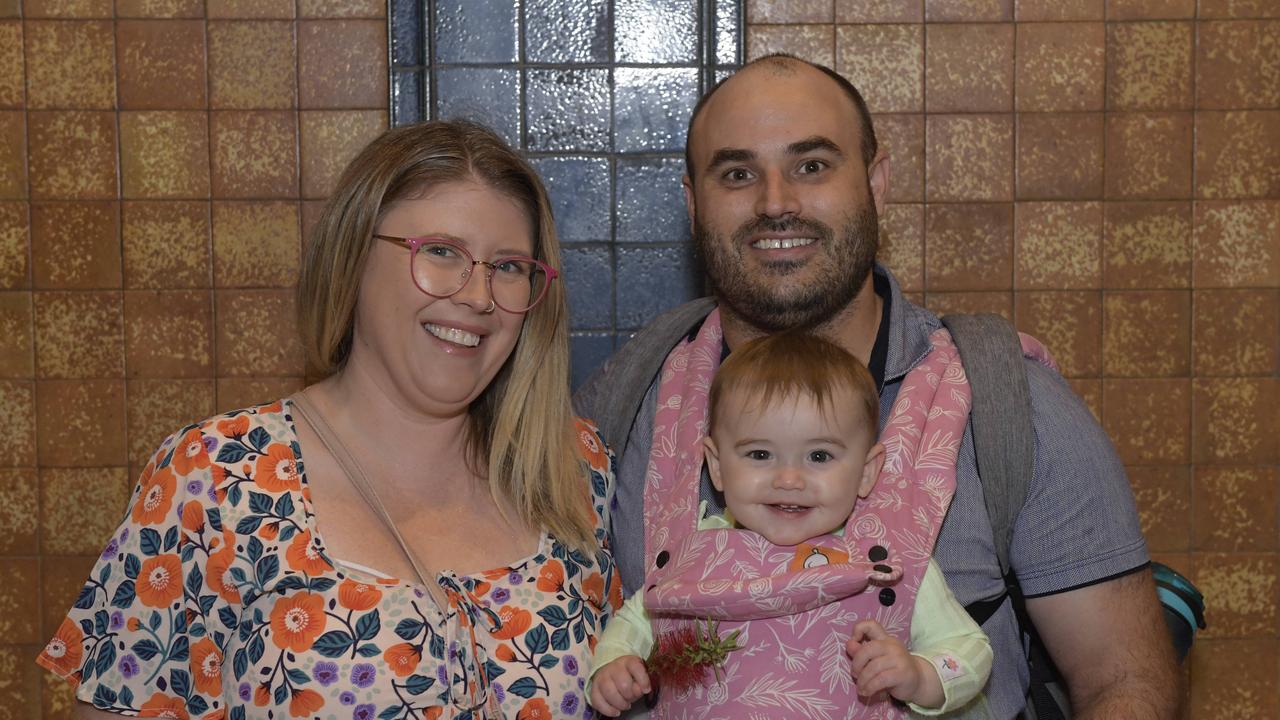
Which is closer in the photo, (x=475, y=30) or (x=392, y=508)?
(x=392, y=508)

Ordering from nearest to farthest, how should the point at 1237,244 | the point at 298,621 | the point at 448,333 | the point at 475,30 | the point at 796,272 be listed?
the point at 298,621 → the point at 448,333 → the point at 796,272 → the point at 475,30 → the point at 1237,244

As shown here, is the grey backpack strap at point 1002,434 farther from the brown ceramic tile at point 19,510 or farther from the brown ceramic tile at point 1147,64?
the brown ceramic tile at point 19,510

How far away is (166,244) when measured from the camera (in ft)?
9.02

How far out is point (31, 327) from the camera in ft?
9.06

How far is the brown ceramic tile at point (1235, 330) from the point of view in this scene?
2.82m

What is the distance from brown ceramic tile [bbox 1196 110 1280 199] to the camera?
2.78 m

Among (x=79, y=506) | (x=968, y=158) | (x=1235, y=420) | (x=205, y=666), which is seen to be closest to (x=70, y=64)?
(x=79, y=506)

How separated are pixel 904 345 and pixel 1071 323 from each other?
3.07 feet

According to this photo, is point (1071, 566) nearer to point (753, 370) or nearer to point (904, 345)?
point (904, 345)

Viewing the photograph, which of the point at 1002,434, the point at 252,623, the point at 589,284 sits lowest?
the point at 252,623

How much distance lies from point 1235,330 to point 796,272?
139 centimetres

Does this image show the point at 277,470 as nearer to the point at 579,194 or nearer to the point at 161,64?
the point at 579,194

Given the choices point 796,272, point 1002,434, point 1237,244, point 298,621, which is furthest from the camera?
point 1237,244

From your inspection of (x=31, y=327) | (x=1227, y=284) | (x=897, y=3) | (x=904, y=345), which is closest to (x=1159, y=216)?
(x=1227, y=284)
